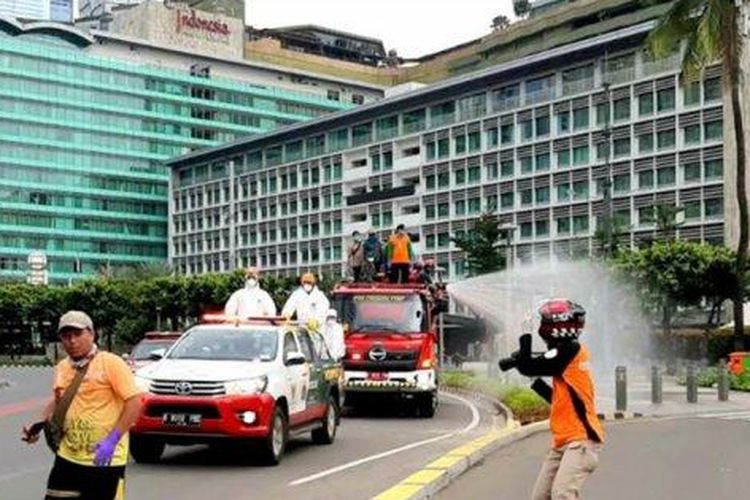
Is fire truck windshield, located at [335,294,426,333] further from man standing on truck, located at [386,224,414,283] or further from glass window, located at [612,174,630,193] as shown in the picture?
glass window, located at [612,174,630,193]

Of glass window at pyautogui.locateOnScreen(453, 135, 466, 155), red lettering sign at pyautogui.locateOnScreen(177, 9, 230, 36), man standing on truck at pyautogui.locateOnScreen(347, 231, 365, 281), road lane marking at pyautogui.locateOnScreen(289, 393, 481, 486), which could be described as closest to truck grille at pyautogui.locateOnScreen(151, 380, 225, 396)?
road lane marking at pyautogui.locateOnScreen(289, 393, 481, 486)

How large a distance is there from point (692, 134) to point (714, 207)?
5098 millimetres

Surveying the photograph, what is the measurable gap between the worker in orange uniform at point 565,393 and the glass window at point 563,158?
78240mm

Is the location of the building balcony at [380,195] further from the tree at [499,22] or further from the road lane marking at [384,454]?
the road lane marking at [384,454]

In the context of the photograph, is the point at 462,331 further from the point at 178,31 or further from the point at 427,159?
the point at 178,31

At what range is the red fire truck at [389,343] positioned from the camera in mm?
22688

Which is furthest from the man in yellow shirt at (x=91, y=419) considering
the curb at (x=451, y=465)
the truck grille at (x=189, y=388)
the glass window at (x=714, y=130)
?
the glass window at (x=714, y=130)

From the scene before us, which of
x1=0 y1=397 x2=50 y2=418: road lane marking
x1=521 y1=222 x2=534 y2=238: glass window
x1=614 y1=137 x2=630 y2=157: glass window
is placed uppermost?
x1=614 y1=137 x2=630 y2=157: glass window

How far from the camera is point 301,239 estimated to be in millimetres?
113125

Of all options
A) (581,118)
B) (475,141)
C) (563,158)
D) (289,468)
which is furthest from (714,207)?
(289,468)

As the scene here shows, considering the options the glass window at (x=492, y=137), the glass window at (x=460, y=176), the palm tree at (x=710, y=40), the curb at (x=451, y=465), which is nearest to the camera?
the curb at (x=451, y=465)

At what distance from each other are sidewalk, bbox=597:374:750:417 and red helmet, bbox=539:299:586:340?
1754 centimetres

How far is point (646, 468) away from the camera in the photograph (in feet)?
49.3

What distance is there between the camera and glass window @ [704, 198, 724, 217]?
7450cm
